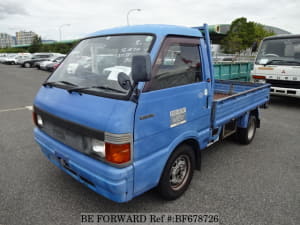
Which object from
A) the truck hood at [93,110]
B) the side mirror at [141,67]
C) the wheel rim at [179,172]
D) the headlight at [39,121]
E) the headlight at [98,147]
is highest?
the side mirror at [141,67]

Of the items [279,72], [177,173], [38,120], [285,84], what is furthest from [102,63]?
[285,84]

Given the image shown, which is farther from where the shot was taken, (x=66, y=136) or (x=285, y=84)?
(x=285, y=84)

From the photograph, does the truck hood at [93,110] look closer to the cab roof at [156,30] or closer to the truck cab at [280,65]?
the cab roof at [156,30]

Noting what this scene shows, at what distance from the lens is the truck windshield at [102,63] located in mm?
2311

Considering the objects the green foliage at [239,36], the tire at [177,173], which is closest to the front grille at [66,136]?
the tire at [177,173]

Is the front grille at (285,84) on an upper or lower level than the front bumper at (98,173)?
upper

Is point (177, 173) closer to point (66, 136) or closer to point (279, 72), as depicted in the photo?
point (66, 136)

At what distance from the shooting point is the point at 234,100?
11.7 feet

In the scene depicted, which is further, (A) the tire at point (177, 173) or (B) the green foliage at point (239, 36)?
(B) the green foliage at point (239, 36)

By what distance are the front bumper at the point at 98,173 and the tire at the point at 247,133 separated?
2.96 meters

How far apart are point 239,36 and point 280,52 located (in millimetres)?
37203

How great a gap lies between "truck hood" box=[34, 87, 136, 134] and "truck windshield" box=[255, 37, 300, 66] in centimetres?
675

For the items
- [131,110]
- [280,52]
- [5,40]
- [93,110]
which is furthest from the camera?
[5,40]

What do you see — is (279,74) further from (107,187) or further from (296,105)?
(107,187)
